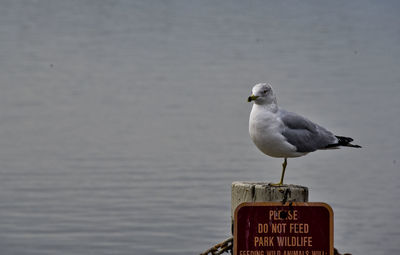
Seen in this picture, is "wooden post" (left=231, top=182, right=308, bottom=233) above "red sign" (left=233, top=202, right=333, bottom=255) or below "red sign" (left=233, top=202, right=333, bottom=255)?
above

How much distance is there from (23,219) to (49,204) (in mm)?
646

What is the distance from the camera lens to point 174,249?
10250 millimetres

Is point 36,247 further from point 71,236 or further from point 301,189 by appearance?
point 301,189

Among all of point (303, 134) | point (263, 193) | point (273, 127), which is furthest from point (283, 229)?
point (303, 134)

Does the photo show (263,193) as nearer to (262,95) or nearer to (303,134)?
(262,95)

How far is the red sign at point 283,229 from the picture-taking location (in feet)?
14.4

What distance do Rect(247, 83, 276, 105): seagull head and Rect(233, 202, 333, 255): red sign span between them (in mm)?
1295

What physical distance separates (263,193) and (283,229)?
36 cm

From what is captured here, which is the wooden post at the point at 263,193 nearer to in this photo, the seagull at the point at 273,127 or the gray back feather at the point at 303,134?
the seagull at the point at 273,127

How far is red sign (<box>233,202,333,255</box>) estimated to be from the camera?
4383mm

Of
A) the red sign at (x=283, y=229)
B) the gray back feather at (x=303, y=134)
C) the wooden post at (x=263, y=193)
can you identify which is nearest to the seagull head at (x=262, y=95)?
the gray back feather at (x=303, y=134)

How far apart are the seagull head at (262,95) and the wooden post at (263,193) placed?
37.3 inches

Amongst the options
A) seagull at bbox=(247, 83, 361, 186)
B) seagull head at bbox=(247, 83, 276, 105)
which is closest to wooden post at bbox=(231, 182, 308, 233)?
seagull at bbox=(247, 83, 361, 186)

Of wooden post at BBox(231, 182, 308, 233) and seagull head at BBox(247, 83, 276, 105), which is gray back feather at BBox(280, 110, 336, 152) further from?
wooden post at BBox(231, 182, 308, 233)
